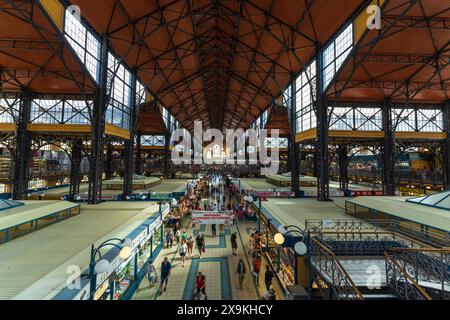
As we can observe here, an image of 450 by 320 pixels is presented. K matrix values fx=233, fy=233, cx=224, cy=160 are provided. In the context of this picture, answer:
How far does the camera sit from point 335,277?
745 centimetres

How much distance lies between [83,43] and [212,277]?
61.5 feet

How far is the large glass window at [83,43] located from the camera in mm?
15914

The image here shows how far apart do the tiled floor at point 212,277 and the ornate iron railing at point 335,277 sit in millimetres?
3898

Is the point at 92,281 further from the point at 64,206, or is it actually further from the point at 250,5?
the point at 250,5

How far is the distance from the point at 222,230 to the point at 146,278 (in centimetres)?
943

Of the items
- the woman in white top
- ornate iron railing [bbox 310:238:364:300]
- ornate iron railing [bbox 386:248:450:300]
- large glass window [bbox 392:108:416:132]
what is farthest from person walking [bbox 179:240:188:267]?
large glass window [bbox 392:108:416:132]

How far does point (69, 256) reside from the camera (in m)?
7.56

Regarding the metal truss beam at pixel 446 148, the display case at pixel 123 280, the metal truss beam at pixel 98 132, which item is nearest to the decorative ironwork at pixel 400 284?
the display case at pixel 123 280

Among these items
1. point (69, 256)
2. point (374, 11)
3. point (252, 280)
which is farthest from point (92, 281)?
point (374, 11)

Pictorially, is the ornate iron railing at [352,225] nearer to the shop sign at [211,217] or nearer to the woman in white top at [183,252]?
the shop sign at [211,217]

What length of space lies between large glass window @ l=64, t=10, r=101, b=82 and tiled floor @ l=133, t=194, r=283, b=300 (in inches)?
606

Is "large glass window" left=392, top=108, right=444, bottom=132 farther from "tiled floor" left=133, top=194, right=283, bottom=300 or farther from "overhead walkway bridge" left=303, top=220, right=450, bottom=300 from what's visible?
"tiled floor" left=133, top=194, right=283, bottom=300

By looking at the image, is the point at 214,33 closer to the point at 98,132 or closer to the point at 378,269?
the point at 98,132

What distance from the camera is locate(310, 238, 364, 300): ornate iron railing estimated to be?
20.8ft
